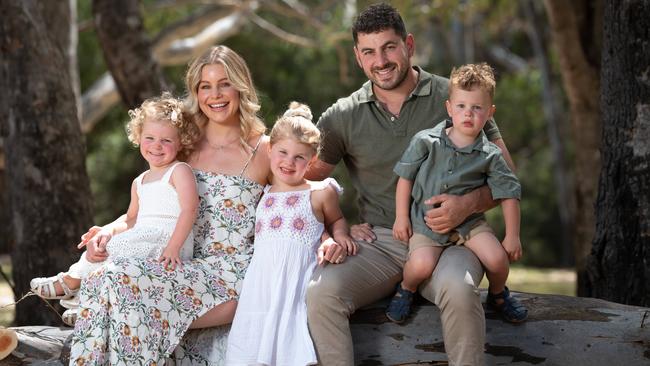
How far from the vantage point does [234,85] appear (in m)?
4.76

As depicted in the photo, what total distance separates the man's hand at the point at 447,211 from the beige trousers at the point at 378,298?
0.12 meters

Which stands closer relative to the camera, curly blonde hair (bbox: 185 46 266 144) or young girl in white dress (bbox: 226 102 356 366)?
young girl in white dress (bbox: 226 102 356 366)

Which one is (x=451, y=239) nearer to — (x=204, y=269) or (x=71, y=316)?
(x=204, y=269)

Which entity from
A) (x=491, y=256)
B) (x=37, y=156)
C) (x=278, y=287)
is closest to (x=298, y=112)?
(x=278, y=287)

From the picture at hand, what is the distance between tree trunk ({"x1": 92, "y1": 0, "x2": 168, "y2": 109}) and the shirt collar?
10.6 feet

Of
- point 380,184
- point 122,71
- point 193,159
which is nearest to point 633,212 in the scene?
point 380,184

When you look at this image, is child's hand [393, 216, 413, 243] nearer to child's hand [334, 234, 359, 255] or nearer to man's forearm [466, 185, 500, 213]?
child's hand [334, 234, 359, 255]

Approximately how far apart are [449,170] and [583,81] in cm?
458

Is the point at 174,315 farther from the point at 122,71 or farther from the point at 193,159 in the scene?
the point at 122,71

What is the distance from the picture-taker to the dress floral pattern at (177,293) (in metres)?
4.12

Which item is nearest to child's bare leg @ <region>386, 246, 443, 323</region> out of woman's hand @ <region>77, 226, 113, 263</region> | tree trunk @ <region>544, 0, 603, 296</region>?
woman's hand @ <region>77, 226, 113, 263</region>

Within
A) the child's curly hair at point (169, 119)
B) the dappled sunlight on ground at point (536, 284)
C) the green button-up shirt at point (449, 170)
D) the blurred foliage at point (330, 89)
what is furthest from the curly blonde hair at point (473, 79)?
the blurred foliage at point (330, 89)

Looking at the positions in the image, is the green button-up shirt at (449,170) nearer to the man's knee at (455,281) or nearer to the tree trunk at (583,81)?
the man's knee at (455,281)

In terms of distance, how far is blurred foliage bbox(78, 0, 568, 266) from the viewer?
59.4ft
